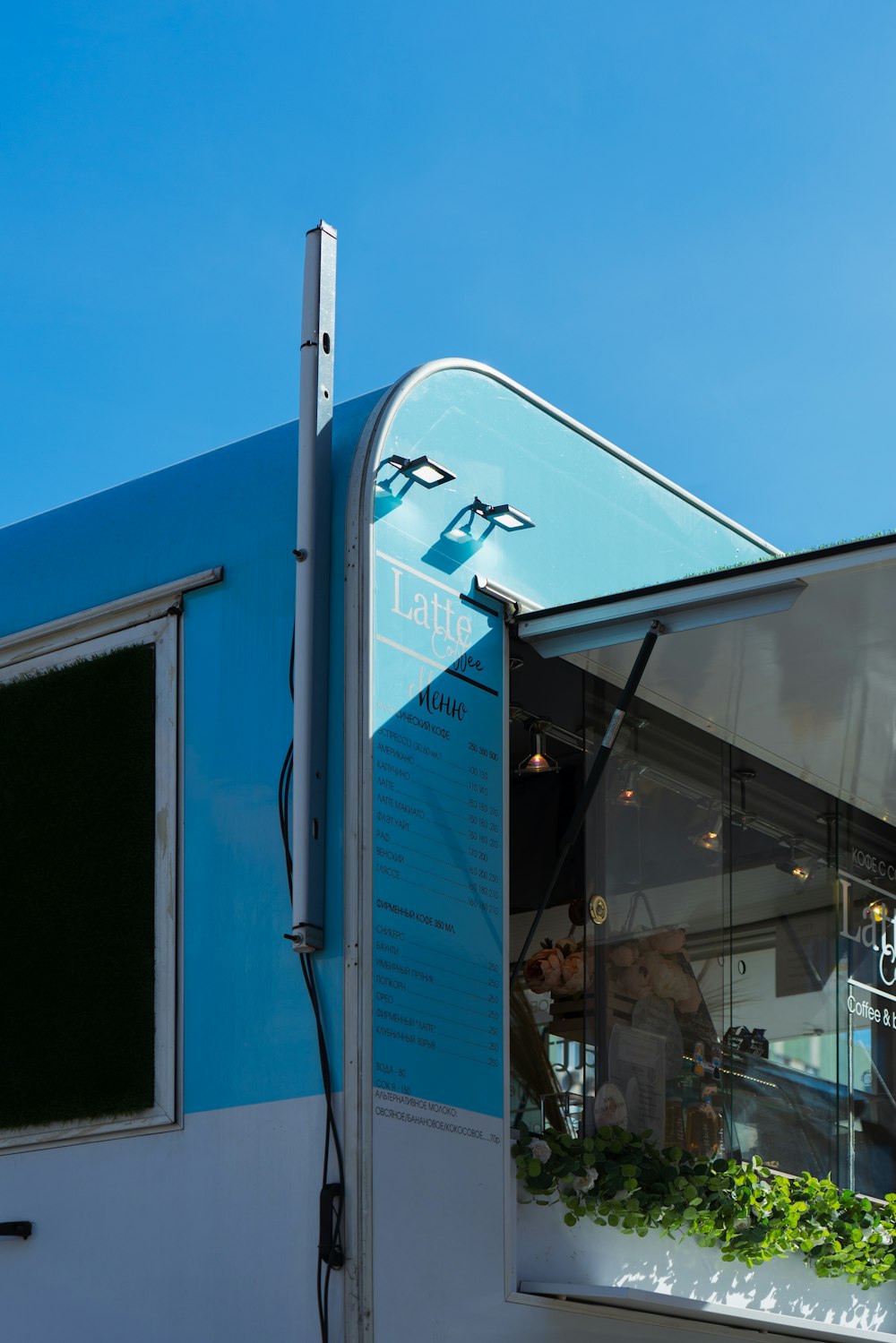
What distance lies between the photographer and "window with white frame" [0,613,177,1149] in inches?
251

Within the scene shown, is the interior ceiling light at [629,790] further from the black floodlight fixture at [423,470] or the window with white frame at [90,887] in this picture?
the window with white frame at [90,887]

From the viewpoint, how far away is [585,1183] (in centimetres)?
636

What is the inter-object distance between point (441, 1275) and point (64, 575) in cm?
317

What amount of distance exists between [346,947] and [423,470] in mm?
1762

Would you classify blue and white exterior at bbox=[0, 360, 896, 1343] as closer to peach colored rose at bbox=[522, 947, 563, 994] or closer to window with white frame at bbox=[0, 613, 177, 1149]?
window with white frame at bbox=[0, 613, 177, 1149]

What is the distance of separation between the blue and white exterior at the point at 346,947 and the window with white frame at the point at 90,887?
7cm

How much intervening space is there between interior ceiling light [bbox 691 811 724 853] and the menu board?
1453 mm

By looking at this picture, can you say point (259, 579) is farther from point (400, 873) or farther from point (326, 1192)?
point (326, 1192)

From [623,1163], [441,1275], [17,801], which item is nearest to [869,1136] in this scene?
[623,1163]

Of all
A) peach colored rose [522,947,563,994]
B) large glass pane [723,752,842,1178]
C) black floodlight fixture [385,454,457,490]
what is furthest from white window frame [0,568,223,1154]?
large glass pane [723,752,842,1178]

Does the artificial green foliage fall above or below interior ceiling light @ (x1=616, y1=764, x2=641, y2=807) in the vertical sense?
below

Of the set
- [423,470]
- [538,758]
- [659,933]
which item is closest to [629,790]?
[538,758]

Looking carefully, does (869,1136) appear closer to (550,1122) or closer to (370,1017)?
(550,1122)

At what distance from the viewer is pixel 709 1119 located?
7.32 meters
